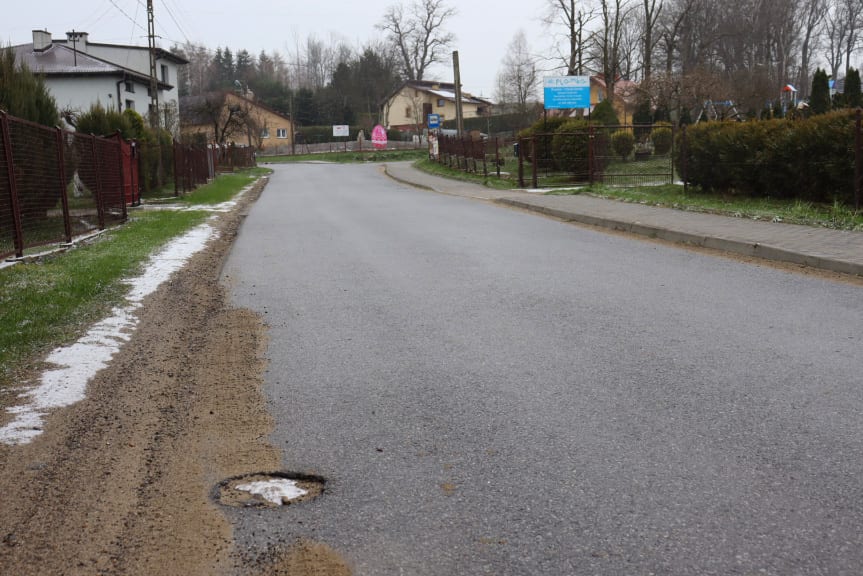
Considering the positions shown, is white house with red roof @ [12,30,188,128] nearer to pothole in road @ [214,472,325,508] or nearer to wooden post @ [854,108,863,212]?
wooden post @ [854,108,863,212]

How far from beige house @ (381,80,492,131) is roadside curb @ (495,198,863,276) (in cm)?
7729

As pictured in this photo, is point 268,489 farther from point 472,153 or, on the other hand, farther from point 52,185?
point 472,153

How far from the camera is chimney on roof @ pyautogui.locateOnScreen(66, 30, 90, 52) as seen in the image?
60.6 metres

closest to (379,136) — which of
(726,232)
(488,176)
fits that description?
(488,176)

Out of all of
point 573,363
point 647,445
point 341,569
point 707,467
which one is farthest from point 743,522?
point 573,363

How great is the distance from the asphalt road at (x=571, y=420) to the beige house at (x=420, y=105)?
278 ft

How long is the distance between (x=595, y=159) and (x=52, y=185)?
53.2 ft

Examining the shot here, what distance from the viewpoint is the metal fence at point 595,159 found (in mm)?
23844

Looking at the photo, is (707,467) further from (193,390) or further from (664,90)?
(664,90)

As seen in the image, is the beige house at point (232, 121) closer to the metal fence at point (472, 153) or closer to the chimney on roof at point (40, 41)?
the chimney on roof at point (40, 41)

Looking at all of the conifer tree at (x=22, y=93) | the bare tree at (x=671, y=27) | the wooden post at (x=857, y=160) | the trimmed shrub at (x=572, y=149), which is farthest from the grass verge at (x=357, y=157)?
the wooden post at (x=857, y=160)

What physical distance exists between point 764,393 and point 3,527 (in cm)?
398

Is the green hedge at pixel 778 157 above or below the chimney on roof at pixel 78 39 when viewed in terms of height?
below

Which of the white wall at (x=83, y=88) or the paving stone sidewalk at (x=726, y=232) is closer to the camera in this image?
the paving stone sidewalk at (x=726, y=232)
